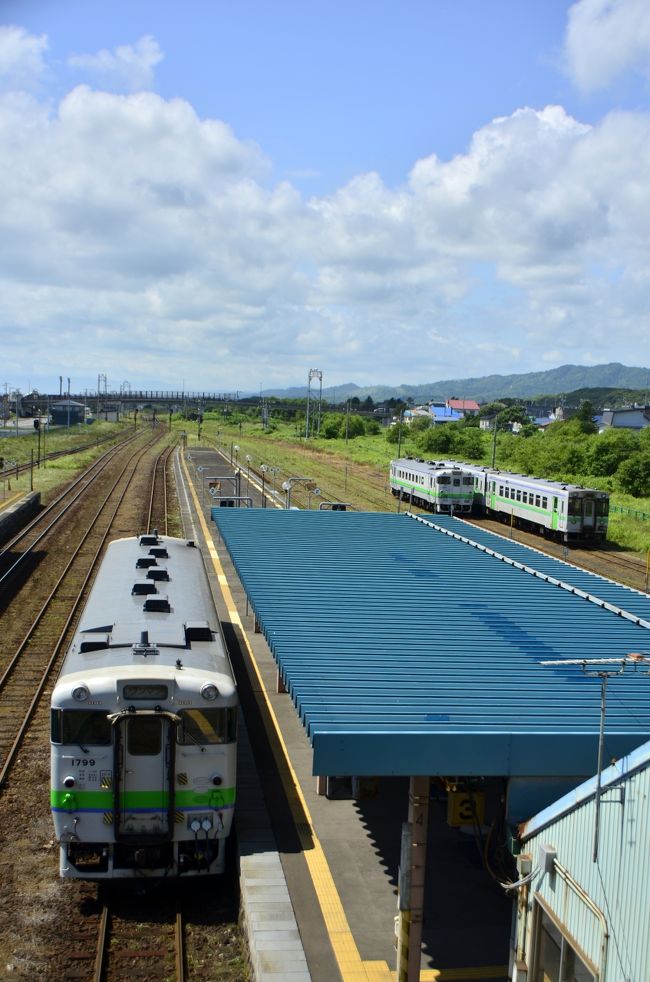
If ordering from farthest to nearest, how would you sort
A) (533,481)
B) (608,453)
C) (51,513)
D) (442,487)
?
(608,453) → (442,487) → (51,513) → (533,481)

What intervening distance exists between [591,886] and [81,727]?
18.4 ft

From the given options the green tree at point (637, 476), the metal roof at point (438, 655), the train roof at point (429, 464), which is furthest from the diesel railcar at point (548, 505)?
the metal roof at point (438, 655)

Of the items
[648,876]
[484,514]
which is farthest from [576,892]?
[484,514]

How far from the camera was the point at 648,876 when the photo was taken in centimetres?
652

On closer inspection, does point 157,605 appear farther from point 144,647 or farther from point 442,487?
point 442,487

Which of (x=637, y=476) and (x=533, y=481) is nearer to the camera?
(x=533, y=481)

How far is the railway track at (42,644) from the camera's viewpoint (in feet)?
50.8

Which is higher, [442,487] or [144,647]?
[144,647]

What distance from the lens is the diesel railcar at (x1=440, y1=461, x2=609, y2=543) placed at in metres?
37.0

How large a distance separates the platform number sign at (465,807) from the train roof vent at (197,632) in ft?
12.7

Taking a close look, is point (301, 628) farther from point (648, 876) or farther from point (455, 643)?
point (648, 876)

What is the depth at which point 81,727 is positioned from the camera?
9945 mm

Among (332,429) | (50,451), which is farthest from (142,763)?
(332,429)

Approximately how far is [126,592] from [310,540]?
7.09 m
